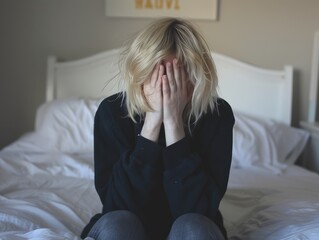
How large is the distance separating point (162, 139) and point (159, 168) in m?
0.09

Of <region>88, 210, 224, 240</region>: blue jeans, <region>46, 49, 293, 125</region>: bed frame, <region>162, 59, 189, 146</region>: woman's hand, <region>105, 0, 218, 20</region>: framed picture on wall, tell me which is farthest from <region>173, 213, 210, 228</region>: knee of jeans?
<region>105, 0, 218, 20</region>: framed picture on wall

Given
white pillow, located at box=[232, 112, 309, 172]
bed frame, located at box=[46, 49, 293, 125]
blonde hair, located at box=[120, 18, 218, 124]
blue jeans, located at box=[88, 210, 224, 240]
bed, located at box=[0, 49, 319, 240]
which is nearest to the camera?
blue jeans, located at box=[88, 210, 224, 240]

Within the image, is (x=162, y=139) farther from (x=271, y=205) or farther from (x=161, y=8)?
(x=161, y=8)

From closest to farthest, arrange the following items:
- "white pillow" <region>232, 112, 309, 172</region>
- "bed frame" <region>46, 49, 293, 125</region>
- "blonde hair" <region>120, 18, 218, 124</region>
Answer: "blonde hair" <region>120, 18, 218, 124</region>
"white pillow" <region>232, 112, 309, 172</region>
"bed frame" <region>46, 49, 293, 125</region>

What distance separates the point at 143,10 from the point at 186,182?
1496 mm

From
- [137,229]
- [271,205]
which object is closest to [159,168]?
[137,229]

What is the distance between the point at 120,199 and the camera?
40.8 inches

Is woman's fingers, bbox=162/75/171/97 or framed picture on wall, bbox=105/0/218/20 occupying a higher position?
framed picture on wall, bbox=105/0/218/20

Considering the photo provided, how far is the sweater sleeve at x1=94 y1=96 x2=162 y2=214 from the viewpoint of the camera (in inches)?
40.6

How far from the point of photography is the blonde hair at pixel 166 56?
1.02 meters

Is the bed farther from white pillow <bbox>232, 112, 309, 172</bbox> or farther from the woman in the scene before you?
the woman

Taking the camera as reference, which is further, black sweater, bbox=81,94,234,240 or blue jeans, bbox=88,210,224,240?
black sweater, bbox=81,94,234,240

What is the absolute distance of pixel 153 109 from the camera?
1076 millimetres

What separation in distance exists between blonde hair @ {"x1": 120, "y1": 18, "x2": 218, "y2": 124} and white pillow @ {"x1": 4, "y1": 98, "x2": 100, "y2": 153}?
0.95 meters
